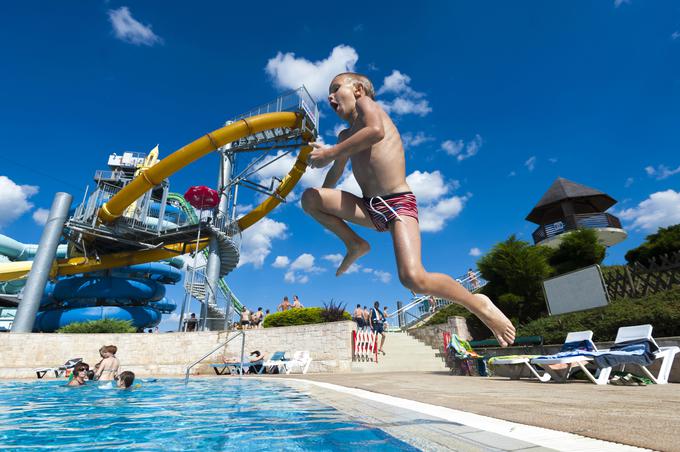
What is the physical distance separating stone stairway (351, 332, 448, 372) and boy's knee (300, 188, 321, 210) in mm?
10532

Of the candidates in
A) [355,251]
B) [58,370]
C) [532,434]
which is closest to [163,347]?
[58,370]

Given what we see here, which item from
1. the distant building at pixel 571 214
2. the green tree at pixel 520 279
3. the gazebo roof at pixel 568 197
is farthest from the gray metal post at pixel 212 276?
the gazebo roof at pixel 568 197

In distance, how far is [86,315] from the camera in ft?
66.0

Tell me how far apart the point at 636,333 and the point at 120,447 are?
25.9ft

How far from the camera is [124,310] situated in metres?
21.0

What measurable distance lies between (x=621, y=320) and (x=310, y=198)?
9188 millimetres

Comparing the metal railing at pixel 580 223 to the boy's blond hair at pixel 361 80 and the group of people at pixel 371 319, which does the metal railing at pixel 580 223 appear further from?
the boy's blond hair at pixel 361 80

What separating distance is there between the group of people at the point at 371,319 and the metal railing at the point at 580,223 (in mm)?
20680

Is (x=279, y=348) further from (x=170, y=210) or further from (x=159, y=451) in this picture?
(x=170, y=210)

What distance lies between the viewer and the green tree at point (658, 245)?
736 inches

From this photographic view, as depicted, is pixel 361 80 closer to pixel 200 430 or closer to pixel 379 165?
pixel 379 165

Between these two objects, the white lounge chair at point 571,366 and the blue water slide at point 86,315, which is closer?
the white lounge chair at point 571,366

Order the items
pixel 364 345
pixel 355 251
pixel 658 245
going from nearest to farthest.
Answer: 1. pixel 355 251
2. pixel 364 345
3. pixel 658 245

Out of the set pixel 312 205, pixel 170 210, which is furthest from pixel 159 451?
pixel 170 210
